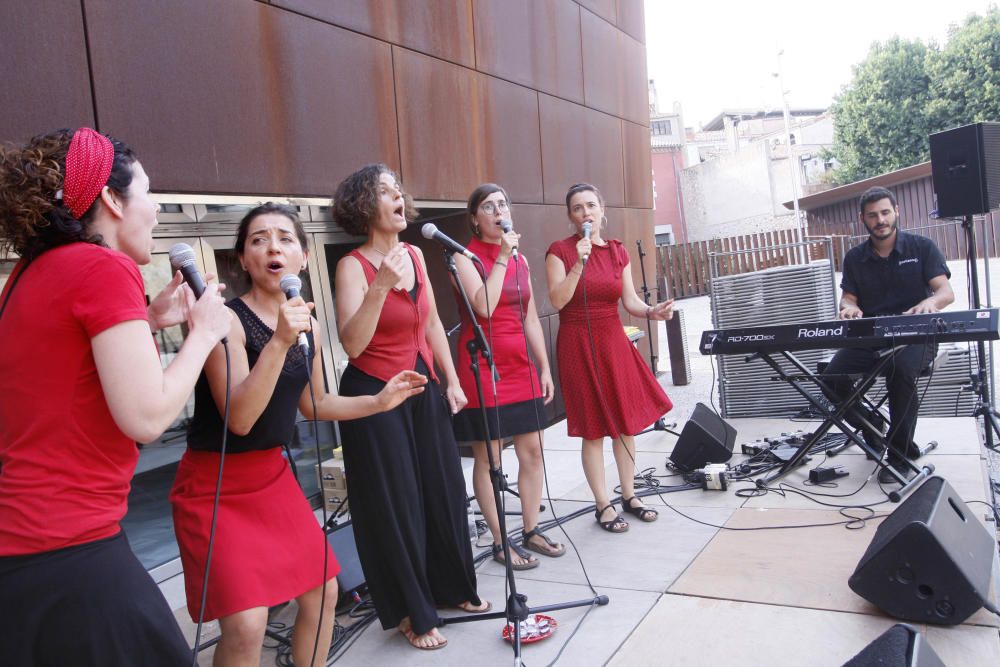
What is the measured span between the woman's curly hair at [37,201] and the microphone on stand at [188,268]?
245mm

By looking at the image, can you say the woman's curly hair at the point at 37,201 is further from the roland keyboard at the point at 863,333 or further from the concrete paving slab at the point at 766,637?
the roland keyboard at the point at 863,333

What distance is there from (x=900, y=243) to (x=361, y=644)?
13.9 feet

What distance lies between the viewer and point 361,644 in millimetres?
2939

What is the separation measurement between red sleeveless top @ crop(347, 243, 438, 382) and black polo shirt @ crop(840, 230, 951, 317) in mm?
3570

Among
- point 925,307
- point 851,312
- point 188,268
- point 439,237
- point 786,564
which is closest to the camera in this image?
point 188,268

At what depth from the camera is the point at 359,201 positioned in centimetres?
277

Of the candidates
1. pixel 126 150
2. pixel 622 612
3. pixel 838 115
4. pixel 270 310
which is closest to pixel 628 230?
pixel 622 612

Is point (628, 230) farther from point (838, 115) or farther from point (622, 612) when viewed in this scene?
point (838, 115)

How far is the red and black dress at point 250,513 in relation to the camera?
1909 mm

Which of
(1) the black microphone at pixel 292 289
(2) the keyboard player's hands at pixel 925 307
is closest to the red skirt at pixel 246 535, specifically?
(1) the black microphone at pixel 292 289

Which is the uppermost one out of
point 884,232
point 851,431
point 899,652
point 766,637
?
→ point 884,232

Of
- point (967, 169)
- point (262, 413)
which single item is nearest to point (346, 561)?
point (262, 413)

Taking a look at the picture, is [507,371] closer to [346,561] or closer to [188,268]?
[346,561]

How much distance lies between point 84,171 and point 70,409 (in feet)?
1.47
